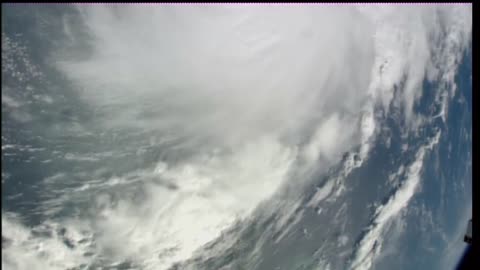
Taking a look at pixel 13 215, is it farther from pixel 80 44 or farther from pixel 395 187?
pixel 395 187

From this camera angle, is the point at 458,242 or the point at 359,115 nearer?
the point at 359,115

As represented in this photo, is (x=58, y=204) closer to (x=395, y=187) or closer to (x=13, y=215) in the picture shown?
(x=13, y=215)

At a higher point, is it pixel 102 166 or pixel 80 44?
pixel 80 44

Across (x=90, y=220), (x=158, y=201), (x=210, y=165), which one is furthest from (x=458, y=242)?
(x=90, y=220)
